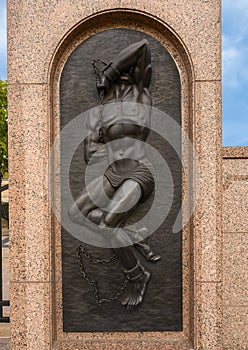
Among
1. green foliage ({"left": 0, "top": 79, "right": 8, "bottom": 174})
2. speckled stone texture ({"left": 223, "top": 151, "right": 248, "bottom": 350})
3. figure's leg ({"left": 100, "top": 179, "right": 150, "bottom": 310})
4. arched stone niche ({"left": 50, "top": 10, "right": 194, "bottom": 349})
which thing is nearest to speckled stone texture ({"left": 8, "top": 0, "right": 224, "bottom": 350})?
arched stone niche ({"left": 50, "top": 10, "right": 194, "bottom": 349})

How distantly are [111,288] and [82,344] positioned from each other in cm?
80

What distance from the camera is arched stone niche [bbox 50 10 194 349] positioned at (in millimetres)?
3955

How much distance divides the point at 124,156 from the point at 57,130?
90 cm

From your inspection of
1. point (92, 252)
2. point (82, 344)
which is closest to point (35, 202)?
point (92, 252)

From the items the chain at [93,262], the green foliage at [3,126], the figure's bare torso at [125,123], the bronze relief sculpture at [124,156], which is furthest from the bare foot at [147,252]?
the green foliage at [3,126]

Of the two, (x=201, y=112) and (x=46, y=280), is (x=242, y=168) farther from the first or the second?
(x=46, y=280)

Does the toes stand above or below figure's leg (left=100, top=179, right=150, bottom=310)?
below

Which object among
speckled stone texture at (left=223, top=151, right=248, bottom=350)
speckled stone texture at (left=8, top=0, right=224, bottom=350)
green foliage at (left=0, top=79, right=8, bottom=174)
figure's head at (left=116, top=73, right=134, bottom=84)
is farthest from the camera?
green foliage at (left=0, top=79, right=8, bottom=174)

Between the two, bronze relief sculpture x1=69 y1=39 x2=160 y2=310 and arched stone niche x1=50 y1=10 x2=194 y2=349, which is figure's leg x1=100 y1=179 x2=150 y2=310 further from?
arched stone niche x1=50 y1=10 x2=194 y2=349

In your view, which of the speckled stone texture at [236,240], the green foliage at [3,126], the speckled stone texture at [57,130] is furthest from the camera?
the green foliage at [3,126]

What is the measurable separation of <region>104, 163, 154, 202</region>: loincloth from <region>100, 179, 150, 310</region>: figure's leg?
51mm

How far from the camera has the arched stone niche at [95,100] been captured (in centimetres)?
396

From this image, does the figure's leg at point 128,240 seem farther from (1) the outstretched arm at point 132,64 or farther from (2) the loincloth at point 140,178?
(1) the outstretched arm at point 132,64

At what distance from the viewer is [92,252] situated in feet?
13.3
